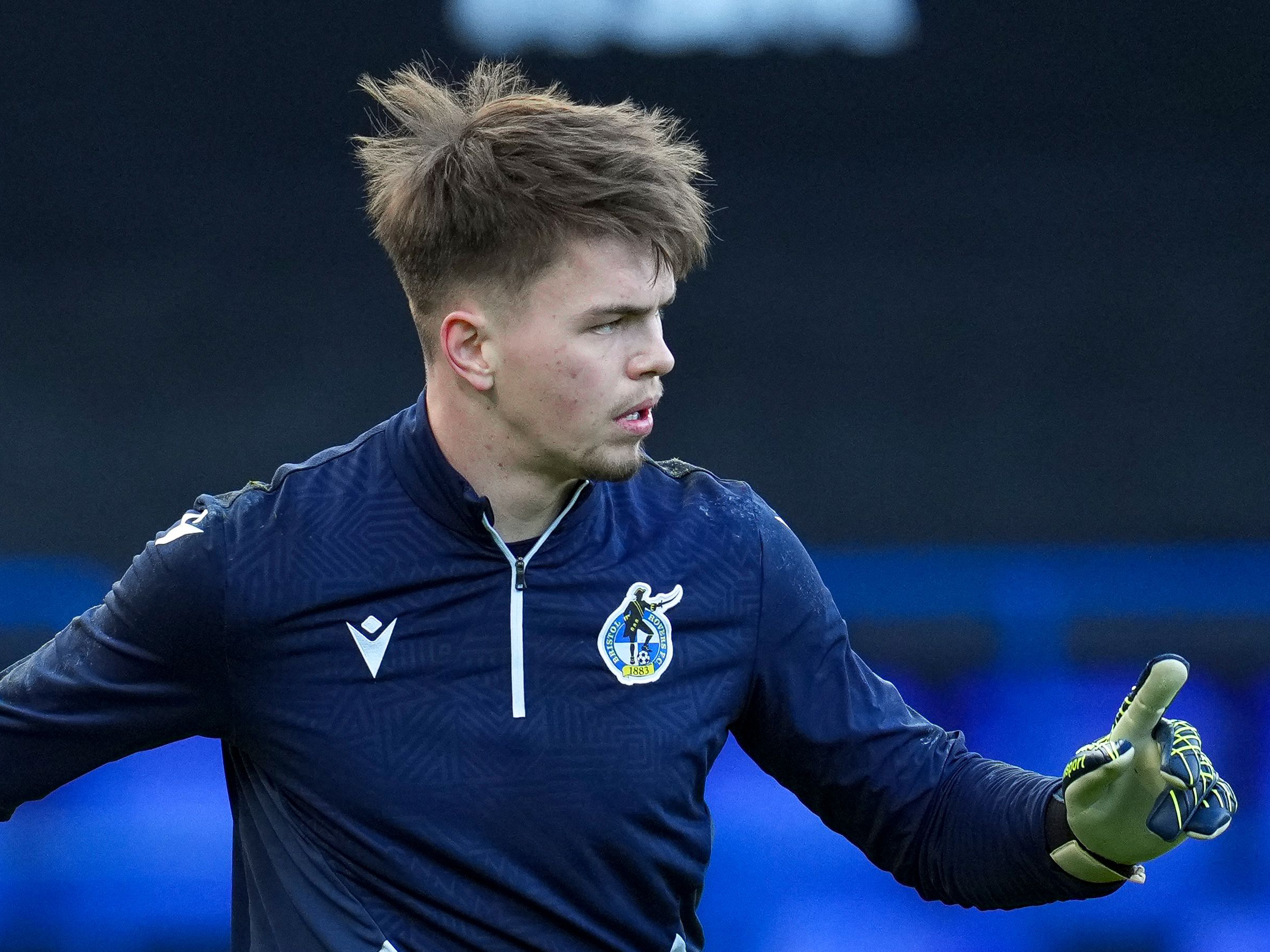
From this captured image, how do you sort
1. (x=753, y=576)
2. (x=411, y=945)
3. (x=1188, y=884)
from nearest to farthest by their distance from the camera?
(x=411, y=945)
(x=753, y=576)
(x=1188, y=884)

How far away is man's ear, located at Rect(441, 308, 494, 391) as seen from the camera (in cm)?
200

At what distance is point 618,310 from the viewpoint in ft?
6.39

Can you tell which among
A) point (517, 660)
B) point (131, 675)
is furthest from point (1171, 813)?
point (131, 675)

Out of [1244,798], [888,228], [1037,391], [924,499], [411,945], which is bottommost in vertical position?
[411,945]

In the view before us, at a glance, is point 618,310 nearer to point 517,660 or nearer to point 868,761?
point 517,660

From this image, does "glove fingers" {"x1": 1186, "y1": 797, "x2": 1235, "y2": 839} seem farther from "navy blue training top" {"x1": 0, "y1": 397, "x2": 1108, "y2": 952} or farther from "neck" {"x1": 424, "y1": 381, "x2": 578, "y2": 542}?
"neck" {"x1": 424, "y1": 381, "x2": 578, "y2": 542}

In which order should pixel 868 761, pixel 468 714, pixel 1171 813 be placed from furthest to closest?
pixel 868 761 → pixel 468 714 → pixel 1171 813

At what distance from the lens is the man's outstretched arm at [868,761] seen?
1967 mm

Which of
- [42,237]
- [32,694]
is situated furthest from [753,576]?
[42,237]

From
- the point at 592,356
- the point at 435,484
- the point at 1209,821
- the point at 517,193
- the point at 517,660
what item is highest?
the point at 517,193

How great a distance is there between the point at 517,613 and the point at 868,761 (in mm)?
461

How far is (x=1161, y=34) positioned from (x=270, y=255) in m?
2.18

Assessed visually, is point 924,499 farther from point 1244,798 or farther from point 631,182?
point 631,182

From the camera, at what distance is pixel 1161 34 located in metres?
3.96
